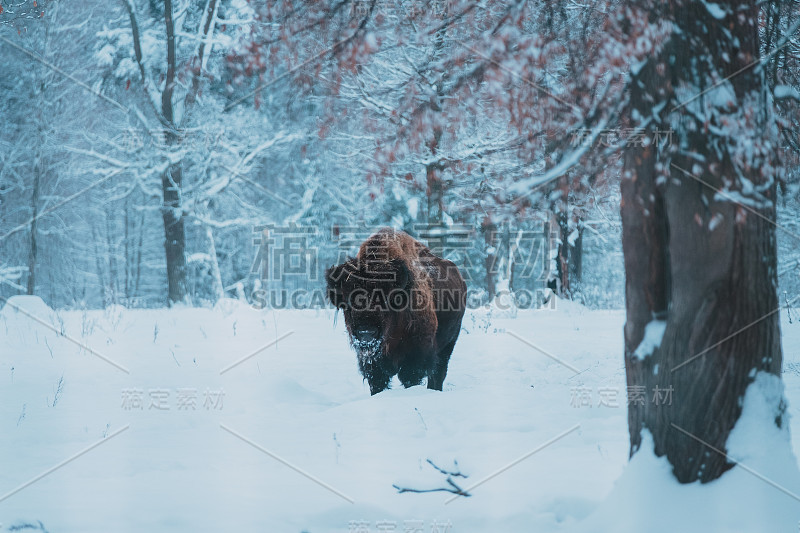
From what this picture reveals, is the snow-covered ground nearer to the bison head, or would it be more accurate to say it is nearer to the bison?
the bison

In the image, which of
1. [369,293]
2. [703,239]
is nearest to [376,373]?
[369,293]

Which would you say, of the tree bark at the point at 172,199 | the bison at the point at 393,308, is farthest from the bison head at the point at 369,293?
the tree bark at the point at 172,199

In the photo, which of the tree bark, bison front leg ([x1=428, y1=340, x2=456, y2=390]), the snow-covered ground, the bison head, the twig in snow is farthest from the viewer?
the tree bark

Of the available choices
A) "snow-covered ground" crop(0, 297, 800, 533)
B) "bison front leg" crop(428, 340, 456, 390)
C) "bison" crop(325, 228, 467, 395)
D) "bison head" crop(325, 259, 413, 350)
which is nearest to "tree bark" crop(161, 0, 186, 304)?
"snow-covered ground" crop(0, 297, 800, 533)

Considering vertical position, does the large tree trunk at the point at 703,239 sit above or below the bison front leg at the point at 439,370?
above

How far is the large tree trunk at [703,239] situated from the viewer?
11.3 feet

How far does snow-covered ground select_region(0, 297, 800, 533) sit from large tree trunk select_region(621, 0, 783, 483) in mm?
148

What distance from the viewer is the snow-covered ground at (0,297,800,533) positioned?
11.2 ft

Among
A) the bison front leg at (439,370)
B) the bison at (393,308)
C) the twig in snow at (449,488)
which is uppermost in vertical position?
the bison at (393,308)

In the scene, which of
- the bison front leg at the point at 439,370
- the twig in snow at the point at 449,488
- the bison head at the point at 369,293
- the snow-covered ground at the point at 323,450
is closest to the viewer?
the snow-covered ground at the point at 323,450

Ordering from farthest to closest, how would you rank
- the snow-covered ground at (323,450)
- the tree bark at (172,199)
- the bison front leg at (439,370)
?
the tree bark at (172,199)
the bison front leg at (439,370)
the snow-covered ground at (323,450)

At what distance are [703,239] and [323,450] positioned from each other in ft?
9.37

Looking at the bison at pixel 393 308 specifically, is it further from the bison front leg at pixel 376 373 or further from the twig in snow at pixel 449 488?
the twig in snow at pixel 449 488

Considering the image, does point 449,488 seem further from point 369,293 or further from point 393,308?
point 393,308
